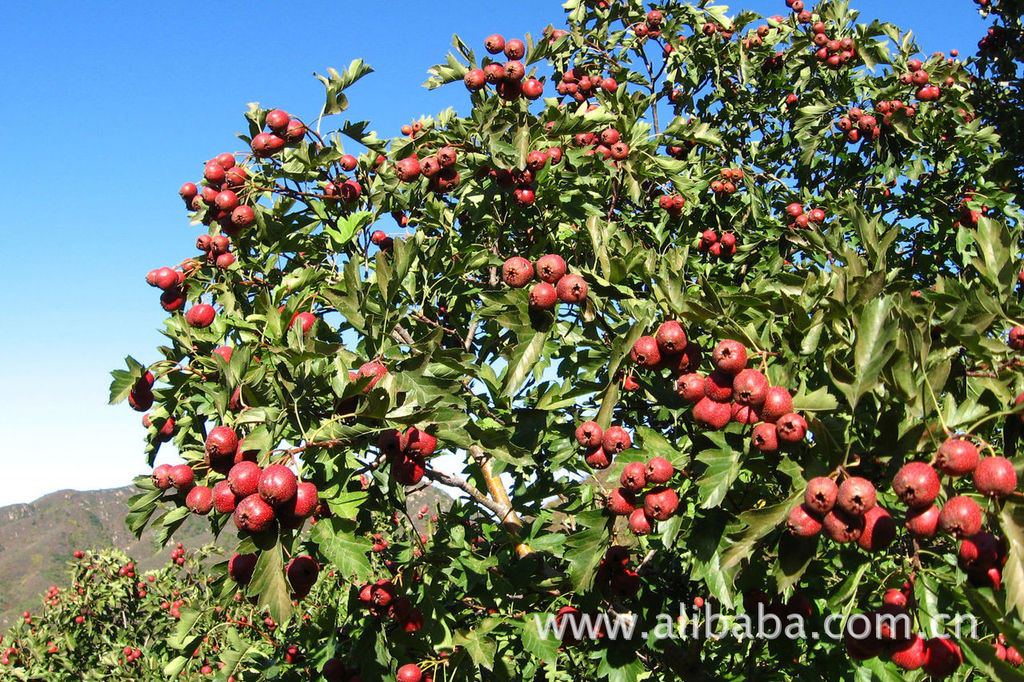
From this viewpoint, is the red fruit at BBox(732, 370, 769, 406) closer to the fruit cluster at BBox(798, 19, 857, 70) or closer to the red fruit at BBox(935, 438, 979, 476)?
the red fruit at BBox(935, 438, 979, 476)

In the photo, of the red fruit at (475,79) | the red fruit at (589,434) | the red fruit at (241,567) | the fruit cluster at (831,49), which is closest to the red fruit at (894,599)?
the red fruit at (589,434)

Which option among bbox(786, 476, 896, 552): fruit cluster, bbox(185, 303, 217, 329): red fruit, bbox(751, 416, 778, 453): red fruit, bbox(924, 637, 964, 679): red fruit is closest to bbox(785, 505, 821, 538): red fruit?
bbox(786, 476, 896, 552): fruit cluster

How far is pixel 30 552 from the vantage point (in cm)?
5109

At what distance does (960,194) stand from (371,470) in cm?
514

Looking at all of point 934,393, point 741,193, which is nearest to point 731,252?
point 741,193

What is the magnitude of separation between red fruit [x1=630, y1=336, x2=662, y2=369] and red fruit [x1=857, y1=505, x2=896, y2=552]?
89cm

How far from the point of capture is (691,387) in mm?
2428

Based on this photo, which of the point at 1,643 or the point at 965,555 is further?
the point at 1,643

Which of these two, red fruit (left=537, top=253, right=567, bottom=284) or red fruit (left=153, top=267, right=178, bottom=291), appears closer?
red fruit (left=537, top=253, right=567, bottom=284)

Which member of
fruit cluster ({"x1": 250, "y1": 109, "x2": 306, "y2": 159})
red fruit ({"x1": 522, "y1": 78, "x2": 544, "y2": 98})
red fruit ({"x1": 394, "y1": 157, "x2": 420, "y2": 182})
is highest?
red fruit ({"x1": 522, "y1": 78, "x2": 544, "y2": 98})

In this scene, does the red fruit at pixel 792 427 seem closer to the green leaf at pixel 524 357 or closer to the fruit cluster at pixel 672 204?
the green leaf at pixel 524 357

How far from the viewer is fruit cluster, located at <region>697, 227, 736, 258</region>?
5.34 metres

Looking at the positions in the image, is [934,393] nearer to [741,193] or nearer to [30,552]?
[741,193]

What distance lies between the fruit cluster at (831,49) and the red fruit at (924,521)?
5.16m
